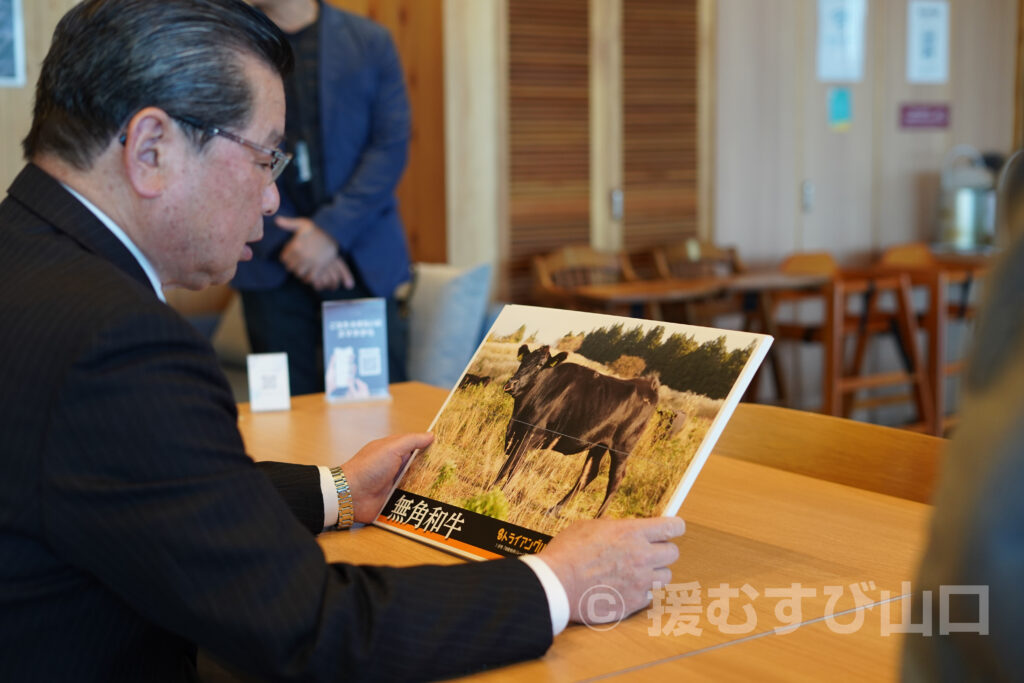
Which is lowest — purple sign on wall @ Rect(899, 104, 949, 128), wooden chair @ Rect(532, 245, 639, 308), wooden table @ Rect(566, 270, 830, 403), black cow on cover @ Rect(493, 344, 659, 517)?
wooden table @ Rect(566, 270, 830, 403)

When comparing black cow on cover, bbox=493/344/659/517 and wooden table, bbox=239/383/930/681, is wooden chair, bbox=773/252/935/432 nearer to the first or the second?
wooden table, bbox=239/383/930/681

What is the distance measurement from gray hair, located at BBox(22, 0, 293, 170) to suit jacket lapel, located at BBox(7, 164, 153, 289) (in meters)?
0.03

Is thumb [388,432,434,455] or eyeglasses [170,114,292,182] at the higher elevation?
eyeglasses [170,114,292,182]

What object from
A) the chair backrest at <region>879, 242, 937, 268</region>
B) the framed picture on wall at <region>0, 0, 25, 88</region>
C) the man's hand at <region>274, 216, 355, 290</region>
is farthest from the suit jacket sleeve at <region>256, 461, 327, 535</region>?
the chair backrest at <region>879, 242, 937, 268</region>

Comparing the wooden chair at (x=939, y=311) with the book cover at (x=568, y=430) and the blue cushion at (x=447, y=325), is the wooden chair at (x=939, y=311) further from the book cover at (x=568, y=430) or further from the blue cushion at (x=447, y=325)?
the book cover at (x=568, y=430)

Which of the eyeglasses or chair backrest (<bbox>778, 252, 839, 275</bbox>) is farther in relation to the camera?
chair backrest (<bbox>778, 252, 839, 275</bbox>)

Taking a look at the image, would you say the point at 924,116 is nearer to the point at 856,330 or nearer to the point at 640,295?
the point at 856,330

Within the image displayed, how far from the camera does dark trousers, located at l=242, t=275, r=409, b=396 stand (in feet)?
9.82

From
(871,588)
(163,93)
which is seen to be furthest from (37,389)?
(871,588)

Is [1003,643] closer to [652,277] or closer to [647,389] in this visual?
[647,389]

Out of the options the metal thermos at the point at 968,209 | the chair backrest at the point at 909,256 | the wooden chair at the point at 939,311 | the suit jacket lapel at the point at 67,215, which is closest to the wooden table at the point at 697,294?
the wooden chair at the point at 939,311

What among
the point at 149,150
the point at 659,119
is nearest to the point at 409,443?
the point at 149,150

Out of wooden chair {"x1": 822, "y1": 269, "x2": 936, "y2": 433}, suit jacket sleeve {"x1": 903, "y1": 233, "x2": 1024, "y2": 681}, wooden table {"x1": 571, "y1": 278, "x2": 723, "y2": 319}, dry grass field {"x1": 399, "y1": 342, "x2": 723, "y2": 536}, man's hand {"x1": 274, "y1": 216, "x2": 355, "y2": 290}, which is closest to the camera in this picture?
suit jacket sleeve {"x1": 903, "y1": 233, "x2": 1024, "y2": 681}

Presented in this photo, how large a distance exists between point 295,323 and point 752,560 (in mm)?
2033
